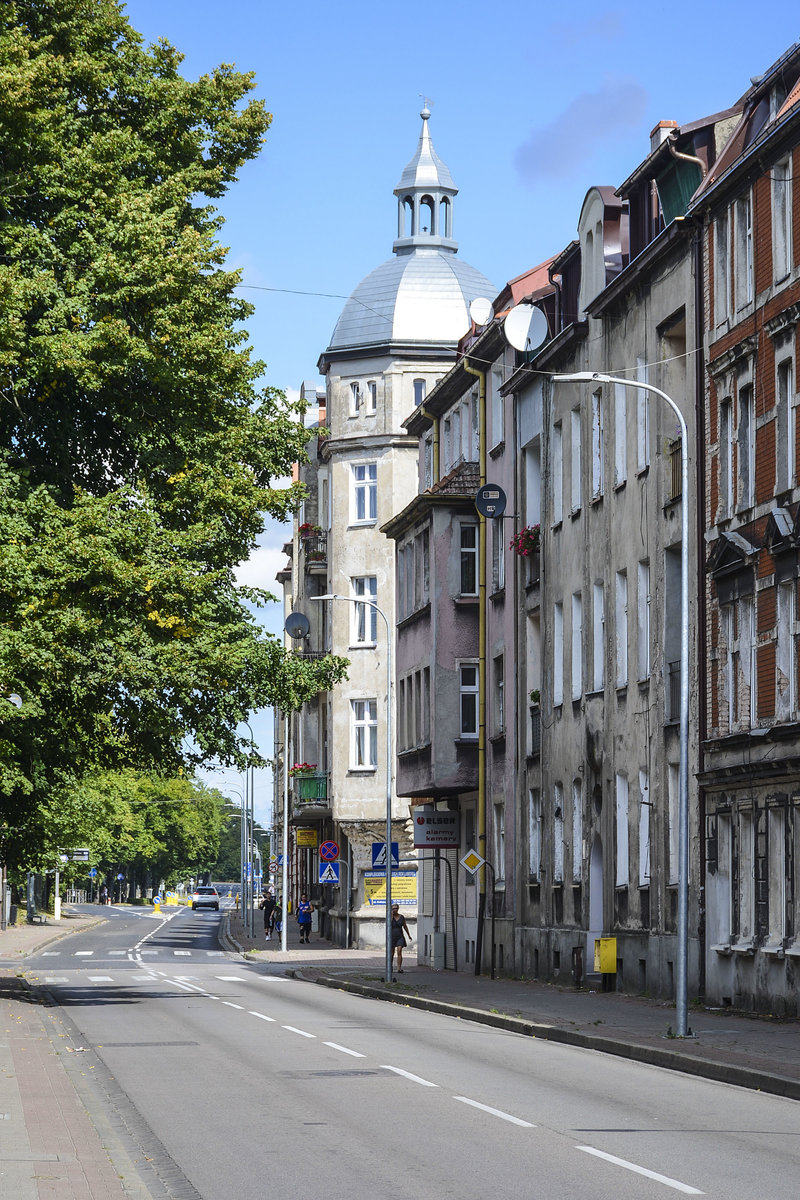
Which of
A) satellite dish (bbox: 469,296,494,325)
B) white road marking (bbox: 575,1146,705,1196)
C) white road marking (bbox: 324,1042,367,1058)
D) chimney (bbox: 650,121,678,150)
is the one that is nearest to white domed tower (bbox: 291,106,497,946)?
satellite dish (bbox: 469,296,494,325)

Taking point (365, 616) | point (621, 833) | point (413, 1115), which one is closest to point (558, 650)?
point (621, 833)

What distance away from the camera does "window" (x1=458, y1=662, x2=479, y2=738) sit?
4622cm

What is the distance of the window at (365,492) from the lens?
211ft

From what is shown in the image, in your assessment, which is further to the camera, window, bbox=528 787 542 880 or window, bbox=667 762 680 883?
window, bbox=528 787 542 880

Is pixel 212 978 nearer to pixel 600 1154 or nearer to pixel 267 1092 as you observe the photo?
pixel 267 1092

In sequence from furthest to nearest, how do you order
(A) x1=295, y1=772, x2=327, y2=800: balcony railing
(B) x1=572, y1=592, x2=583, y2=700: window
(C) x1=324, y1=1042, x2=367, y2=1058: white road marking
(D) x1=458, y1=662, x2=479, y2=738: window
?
(A) x1=295, y1=772, x2=327, y2=800: balcony railing → (D) x1=458, y1=662, x2=479, y2=738: window → (B) x1=572, y1=592, x2=583, y2=700: window → (C) x1=324, y1=1042, x2=367, y2=1058: white road marking

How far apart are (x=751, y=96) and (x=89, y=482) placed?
12444 millimetres

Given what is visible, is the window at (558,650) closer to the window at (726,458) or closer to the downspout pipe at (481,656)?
the downspout pipe at (481,656)

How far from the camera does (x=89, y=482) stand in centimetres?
3112

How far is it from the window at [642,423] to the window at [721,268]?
3.41 metres

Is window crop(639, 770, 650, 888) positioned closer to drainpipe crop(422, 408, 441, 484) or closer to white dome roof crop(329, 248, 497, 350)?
drainpipe crop(422, 408, 441, 484)

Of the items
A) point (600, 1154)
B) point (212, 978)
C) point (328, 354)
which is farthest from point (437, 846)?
point (600, 1154)

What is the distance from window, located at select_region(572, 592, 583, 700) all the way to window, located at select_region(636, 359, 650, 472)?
5037mm

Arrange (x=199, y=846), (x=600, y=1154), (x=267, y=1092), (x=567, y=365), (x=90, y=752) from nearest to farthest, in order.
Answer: (x=600, y=1154)
(x=267, y=1092)
(x=90, y=752)
(x=567, y=365)
(x=199, y=846)
